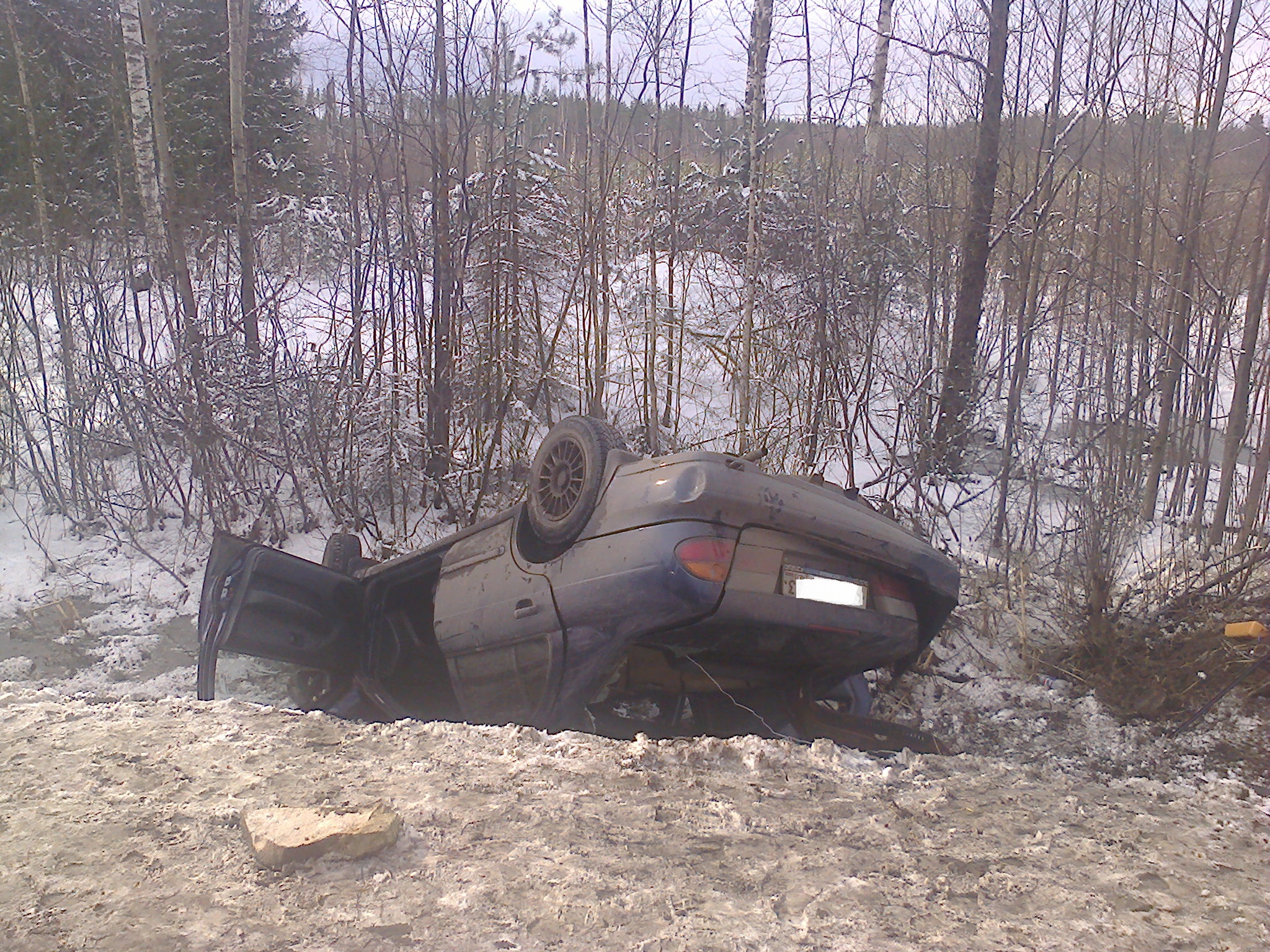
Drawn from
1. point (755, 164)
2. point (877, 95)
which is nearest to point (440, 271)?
point (755, 164)

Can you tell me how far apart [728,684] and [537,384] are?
444 centimetres

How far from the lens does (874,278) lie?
8.03m

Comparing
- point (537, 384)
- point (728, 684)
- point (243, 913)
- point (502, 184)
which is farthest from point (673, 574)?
point (502, 184)

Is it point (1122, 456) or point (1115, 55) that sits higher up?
point (1115, 55)

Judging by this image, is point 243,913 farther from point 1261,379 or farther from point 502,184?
point 1261,379

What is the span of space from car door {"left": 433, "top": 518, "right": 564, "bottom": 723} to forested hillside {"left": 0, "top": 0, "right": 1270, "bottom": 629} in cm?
310

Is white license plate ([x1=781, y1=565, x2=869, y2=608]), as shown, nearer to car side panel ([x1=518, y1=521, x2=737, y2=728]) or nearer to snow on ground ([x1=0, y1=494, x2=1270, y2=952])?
car side panel ([x1=518, y1=521, x2=737, y2=728])

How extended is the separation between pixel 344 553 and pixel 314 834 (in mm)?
3602

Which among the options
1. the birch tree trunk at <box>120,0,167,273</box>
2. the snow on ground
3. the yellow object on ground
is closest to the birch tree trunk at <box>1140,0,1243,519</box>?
the yellow object on ground

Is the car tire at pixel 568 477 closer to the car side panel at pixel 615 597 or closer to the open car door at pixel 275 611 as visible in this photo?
the car side panel at pixel 615 597

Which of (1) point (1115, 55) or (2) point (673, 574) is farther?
(1) point (1115, 55)

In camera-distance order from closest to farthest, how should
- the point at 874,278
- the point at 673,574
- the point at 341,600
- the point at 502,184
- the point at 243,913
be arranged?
the point at 243,913 → the point at 673,574 → the point at 341,600 → the point at 502,184 → the point at 874,278

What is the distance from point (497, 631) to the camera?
366cm

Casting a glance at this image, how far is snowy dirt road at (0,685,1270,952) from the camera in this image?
5.90ft
